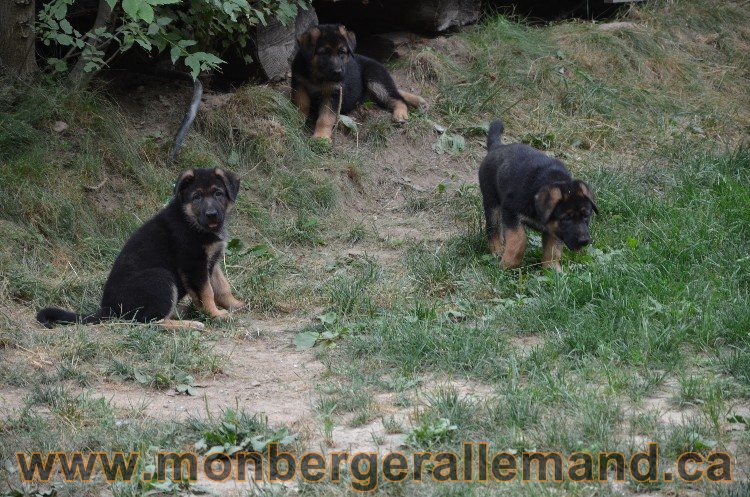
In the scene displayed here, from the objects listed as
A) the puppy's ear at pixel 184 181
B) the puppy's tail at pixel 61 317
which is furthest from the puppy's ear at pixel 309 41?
the puppy's tail at pixel 61 317

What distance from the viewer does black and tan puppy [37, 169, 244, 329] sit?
21.9 feet

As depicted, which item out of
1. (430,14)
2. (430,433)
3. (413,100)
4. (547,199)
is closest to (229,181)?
(547,199)

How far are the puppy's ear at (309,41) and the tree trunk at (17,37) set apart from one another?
291 centimetres

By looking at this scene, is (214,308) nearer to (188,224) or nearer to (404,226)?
(188,224)

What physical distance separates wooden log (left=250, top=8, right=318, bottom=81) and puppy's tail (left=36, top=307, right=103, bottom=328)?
4.41 m

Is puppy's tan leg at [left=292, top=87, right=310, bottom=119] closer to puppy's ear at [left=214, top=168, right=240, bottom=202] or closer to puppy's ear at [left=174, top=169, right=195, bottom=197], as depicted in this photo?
puppy's ear at [left=214, top=168, right=240, bottom=202]

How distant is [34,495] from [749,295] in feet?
15.0

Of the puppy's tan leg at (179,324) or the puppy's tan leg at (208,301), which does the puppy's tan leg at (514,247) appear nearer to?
the puppy's tan leg at (208,301)

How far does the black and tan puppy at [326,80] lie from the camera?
33.6 feet

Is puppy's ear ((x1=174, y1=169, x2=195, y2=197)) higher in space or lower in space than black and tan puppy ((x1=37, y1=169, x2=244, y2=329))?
higher

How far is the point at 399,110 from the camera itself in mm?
10633

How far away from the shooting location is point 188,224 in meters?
7.05

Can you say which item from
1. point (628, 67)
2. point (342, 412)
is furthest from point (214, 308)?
point (628, 67)

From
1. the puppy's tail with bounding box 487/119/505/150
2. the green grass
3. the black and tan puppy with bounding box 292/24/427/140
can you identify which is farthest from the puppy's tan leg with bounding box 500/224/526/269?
the black and tan puppy with bounding box 292/24/427/140
